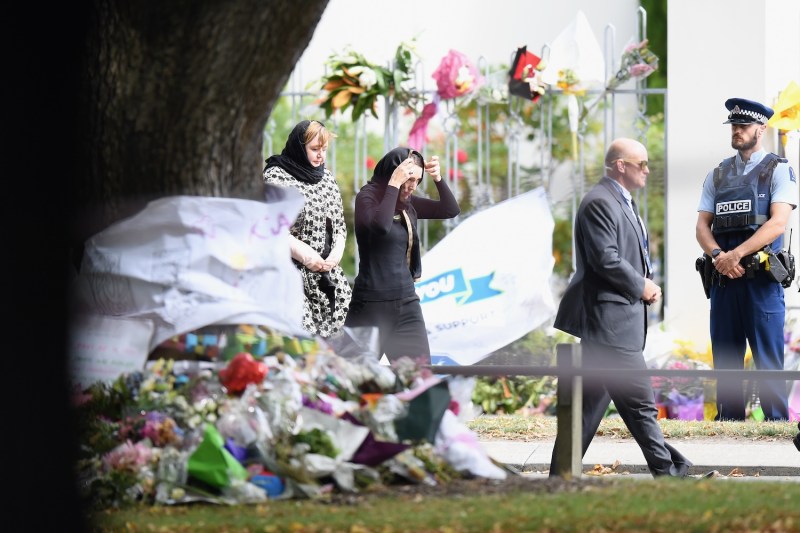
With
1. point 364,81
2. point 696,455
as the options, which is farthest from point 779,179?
point 364,81

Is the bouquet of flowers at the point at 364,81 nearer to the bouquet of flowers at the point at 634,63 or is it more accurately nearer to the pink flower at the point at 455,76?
the pink flower at the point at 455,76

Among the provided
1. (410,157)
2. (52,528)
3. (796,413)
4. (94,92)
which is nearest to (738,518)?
(52,528)

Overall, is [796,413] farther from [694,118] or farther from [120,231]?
[120,231]

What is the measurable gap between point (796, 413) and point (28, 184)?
6361 millimetres

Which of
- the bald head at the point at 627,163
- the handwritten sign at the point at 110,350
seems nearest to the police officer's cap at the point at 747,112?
the bald head at the point at 627,163

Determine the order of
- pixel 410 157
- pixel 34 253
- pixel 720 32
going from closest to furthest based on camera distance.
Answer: pixel 34 253
pixel 410 157
pixel 720 32

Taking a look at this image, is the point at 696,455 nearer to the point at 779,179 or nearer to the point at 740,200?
the point at 740,200

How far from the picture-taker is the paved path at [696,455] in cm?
826

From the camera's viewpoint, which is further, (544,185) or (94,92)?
(544,185)

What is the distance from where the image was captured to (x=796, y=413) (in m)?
10.5

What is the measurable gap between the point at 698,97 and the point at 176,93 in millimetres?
6893

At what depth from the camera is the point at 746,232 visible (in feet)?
31.1

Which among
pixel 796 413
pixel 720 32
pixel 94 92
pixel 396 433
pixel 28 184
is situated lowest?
pixel 796 413

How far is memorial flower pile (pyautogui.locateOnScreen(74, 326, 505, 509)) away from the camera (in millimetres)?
5461
